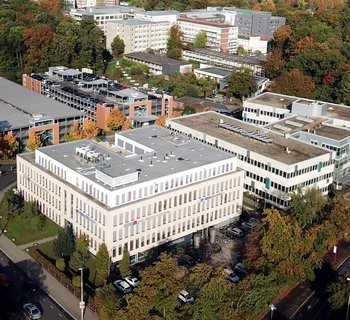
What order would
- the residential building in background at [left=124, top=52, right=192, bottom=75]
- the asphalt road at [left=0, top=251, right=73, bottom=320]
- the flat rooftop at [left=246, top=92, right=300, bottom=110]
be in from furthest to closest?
1. the residential building in background at [left=124, top=52, right=192, bottom=75]
2. the flat rooftop at [left=246, top=92, right=300, bottom=110]
3. the asphalt road at [left=0, top=251, right=73, bottom=320]

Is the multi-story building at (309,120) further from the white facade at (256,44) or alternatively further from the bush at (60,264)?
the white facade at (256,44)

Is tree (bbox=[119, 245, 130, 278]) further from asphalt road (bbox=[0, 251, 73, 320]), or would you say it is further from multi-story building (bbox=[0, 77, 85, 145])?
multi-story building (bbox=[0, 77, 85, 145])

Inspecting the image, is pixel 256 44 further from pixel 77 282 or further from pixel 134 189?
pixel 77 282

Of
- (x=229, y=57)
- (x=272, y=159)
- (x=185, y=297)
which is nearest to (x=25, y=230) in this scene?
(x=185, y=297)

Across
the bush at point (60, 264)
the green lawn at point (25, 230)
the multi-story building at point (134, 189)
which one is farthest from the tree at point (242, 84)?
the bush at point (60, 264)

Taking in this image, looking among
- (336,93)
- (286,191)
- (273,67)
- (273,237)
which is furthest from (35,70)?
(273,237)

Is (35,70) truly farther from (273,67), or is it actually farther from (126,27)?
(273,67)

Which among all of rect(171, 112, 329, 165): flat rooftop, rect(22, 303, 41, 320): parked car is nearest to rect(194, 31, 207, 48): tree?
rect(171, 112, 329, 165): flat rooftop

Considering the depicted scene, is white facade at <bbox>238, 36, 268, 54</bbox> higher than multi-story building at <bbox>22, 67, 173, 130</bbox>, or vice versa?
white facade at <bbox>238, 36, 268, 54</bbox>
